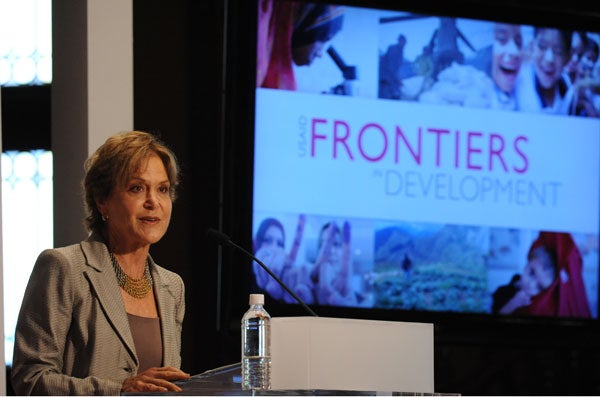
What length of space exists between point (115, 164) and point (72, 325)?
14.9 inches

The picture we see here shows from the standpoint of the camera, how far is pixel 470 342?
491cm

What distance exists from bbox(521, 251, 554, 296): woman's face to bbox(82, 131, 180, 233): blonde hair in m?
2.71

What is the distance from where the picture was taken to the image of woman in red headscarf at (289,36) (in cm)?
467

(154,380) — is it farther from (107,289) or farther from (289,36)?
(289,36)

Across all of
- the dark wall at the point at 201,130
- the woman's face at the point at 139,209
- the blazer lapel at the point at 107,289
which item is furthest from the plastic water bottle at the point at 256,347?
the dark wall at the point at 201,130

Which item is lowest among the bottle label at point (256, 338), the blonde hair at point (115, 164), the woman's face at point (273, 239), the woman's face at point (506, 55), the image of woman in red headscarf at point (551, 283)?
the image of woman in red headscarf at point (551, 283)

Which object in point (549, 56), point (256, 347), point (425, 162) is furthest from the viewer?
point (549, 56)

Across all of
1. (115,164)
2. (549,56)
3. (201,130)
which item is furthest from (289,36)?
(115,164)

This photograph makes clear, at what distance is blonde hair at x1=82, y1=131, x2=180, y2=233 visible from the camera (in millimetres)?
2547

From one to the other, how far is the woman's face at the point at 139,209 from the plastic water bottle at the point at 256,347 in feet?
1.43

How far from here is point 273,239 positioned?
4.60 m

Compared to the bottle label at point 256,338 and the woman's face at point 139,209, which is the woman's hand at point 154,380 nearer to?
the bottle label at point 256,338

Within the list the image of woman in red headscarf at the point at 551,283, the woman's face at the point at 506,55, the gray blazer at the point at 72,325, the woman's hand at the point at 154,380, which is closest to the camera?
the woman's hand at the point at 154,380

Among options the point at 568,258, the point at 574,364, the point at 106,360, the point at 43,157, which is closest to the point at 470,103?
the point at 568,258
